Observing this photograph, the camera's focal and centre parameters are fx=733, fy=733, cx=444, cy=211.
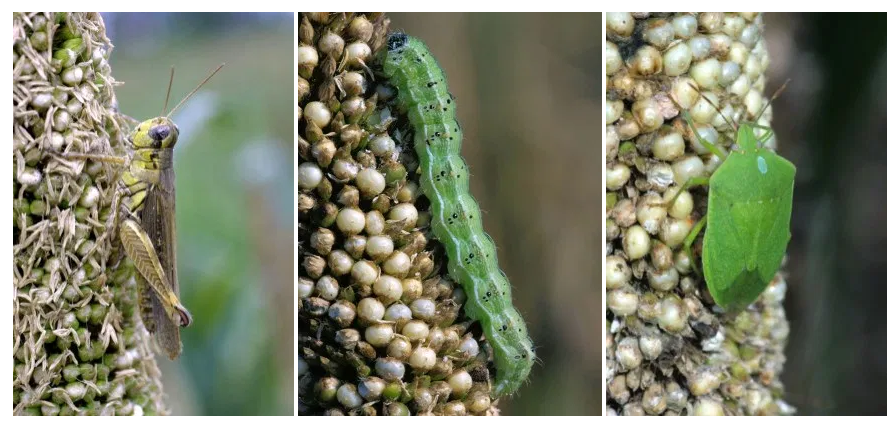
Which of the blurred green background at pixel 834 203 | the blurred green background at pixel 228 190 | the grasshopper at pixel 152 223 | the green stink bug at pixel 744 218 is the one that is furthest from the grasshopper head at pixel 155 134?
the blurred green background at pixel 834 203

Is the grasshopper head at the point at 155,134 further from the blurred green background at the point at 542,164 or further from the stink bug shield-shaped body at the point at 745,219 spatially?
the stink bug shield-shaped body at the point at 745,219

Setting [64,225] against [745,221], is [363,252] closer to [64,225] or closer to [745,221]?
[64,225]

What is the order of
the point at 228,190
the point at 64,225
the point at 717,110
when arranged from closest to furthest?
the point at 64,225 < the point at 717,110 < the point at 228,190

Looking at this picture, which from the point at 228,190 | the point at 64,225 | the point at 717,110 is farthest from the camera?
the point at 228,190

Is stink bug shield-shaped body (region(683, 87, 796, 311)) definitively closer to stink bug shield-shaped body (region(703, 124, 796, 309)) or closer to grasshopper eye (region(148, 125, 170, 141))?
stink bug shield-shaped body (region(703, 124, 796, 309))

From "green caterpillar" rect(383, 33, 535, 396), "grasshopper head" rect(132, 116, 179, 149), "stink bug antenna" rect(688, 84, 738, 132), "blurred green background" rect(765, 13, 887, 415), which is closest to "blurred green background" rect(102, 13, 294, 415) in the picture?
"grasshopper head" rect(132, 116, 179, 149)

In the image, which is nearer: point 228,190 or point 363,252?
point 363,252

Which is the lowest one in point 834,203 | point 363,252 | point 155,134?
point 363,252

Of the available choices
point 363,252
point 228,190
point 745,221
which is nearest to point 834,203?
point 745,221
